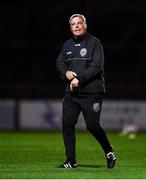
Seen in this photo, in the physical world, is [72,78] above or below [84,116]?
above

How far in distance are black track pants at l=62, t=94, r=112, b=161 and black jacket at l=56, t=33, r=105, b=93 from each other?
12cm

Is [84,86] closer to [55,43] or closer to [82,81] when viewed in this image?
[82,81]

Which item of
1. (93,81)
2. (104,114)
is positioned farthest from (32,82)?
(93,81)

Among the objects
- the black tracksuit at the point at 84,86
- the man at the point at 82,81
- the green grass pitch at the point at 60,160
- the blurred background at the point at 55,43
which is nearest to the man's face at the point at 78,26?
the man at the point at 82,81

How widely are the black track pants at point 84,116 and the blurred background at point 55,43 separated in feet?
60.0

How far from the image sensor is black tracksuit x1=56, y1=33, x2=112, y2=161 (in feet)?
34.1

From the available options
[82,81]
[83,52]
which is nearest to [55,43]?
[83,52]

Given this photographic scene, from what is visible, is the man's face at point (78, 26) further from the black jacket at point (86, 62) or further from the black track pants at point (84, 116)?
the black track pants at point (84, 116)

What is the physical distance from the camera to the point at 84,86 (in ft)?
34.4

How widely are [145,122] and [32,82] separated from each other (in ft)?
22.4

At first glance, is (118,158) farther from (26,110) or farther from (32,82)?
(32,82)

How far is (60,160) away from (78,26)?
2.95m

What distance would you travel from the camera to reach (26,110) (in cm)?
2516

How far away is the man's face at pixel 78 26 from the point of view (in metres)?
10.4
